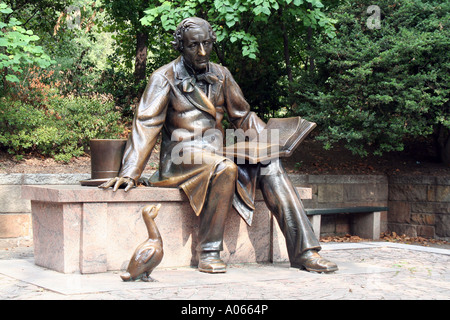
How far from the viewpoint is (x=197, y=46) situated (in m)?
5.41

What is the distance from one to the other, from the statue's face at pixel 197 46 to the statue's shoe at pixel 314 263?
189 centimetres

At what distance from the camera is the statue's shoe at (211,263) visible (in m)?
5.11

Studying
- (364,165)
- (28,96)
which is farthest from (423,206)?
(28,96)

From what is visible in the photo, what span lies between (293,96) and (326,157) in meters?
1.55

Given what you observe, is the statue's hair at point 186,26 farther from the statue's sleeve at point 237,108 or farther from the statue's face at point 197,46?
the statue's sleeve at point 237,108

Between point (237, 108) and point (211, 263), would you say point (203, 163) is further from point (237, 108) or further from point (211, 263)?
point (237, 108)

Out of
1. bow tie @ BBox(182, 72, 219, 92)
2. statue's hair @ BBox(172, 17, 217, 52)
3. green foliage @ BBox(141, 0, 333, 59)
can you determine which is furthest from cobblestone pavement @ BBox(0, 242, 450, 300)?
green foliage @ BBox(141, 0, 333, 59)

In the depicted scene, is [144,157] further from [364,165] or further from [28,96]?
[364,165]

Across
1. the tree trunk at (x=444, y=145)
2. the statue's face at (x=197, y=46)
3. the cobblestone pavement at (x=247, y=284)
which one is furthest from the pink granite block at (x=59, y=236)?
the tree trunk at (x=444, y=145)

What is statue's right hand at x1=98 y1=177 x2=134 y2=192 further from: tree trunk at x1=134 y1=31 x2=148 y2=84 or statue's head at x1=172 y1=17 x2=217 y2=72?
tree trunk at x1=134 y1=31 x2=148 y2=84

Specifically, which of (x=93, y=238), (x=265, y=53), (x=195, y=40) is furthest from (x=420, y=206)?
(x=93, y=238)

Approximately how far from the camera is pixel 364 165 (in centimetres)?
1168

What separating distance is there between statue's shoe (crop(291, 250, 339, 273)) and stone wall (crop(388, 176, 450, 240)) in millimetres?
6003
